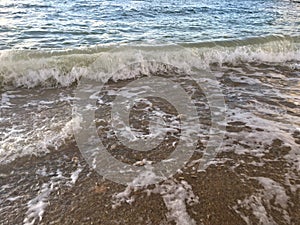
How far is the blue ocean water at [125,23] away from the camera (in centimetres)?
844

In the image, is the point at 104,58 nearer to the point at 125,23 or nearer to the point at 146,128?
the point at 146,128

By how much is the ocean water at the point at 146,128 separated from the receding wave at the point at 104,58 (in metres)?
0.03

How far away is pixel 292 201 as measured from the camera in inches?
104

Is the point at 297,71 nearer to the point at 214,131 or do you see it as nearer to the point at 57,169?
the point at 214,131

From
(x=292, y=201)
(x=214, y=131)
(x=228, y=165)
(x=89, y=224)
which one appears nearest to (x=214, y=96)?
(x=214, y=131)

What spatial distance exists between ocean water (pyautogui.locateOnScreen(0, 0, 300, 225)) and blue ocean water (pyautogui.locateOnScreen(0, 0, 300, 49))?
0.13 m

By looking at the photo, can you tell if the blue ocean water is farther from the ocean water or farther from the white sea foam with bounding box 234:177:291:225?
the white sea foam with bounding box 234:177:291:225

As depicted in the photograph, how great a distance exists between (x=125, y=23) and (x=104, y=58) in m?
4.13

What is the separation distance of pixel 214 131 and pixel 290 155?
3.11 ft

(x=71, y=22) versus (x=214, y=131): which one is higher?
(x=214, y=131)

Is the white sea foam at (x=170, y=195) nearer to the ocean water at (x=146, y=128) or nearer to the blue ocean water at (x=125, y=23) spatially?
the ocean water at (x=146, y=128)

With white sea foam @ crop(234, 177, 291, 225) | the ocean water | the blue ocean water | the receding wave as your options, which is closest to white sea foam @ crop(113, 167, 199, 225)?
the ocean water

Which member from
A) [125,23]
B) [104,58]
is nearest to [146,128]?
[104,58]

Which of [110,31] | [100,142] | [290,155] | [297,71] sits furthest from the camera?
[110,31]
